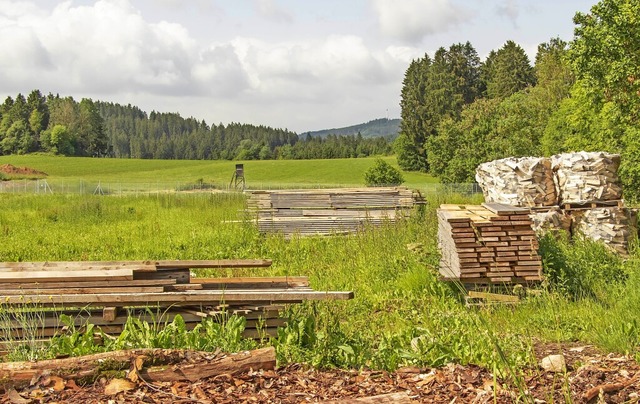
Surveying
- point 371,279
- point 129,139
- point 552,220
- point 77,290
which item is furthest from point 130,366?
point 129,139

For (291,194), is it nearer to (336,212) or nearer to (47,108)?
(336,212)

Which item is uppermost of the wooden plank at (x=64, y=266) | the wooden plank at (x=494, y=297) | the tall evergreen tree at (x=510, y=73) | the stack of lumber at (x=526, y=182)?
the tall evergreen tree at (x=510, y=73)

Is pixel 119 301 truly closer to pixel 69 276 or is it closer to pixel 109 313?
pixel 109 313

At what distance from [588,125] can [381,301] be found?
1021 inches

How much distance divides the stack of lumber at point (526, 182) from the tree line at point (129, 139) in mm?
88335

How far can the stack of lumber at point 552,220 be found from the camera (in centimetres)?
1245

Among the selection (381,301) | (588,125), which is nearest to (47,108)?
(588,125)

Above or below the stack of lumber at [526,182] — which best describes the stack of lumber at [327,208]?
below

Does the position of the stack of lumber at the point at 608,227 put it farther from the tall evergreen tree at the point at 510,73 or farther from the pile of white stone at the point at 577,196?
the tall evergreen tree at the point at 510,73

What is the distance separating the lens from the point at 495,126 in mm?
48031

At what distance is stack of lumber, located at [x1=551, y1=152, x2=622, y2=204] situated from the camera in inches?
499

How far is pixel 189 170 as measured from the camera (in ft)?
289

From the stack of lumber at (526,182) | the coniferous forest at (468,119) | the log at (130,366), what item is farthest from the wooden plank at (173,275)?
the coniferous forest at (468,119)

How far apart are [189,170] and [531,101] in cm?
5208
